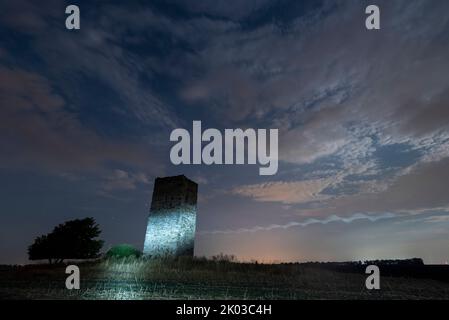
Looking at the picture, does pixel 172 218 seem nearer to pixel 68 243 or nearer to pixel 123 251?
pixel 123 251

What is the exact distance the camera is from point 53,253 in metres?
32.7

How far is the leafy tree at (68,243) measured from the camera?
3259 centimetres

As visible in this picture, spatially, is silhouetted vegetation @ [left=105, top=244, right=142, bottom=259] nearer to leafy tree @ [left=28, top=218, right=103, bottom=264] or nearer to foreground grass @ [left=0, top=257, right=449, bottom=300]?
leafy tree @ [left=28, top=218, right=103, bottom=264]

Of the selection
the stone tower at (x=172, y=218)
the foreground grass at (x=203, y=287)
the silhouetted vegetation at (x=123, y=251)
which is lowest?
the foreground grass at (x=203, y=287)

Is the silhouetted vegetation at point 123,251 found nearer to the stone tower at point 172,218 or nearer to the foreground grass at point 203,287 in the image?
the stone tower at point 172,218

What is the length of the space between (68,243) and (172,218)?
16.4m

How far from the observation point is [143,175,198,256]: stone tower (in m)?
24.0

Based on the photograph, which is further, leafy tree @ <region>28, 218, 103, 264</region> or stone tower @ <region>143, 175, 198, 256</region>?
leafy tree @ <region>28, 218, 103, 264</region>

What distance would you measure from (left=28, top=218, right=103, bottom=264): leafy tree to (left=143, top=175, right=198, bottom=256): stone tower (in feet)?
42.6

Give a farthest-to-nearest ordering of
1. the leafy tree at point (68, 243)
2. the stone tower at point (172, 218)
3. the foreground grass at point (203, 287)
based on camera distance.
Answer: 1. the leafy tree at point (68, 243)
2. the stone tower at point (172, 218)
3. the foreground grass at point (203, 287)

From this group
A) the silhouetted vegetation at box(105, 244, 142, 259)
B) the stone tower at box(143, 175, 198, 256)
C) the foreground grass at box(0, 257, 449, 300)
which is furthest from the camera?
the silhouetted vegetation at box(105, 244, 142, 259)

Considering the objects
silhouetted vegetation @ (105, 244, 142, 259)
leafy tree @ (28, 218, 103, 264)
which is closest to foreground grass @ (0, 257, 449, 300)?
silhouetted vegetation @ (105, 244, 142, 259)

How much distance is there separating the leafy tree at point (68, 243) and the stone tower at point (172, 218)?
12997mm

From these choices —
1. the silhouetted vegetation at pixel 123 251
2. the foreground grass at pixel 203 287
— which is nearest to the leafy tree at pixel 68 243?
the silhouetted vegetation at pixel 123 251
